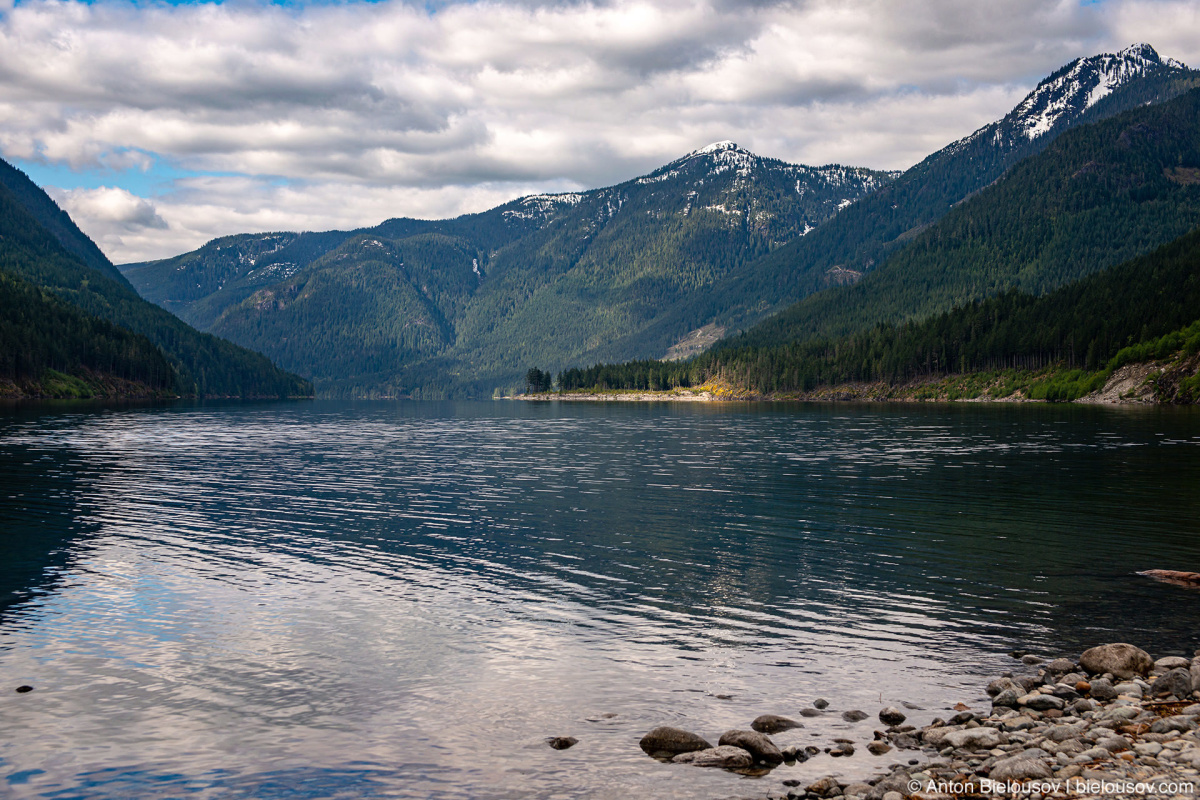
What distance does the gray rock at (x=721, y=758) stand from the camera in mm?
18906

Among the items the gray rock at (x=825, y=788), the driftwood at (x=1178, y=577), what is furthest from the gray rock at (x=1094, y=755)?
the driftwood at (x=1178, y=577)

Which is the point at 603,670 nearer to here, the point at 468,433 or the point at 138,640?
the point at 138,640

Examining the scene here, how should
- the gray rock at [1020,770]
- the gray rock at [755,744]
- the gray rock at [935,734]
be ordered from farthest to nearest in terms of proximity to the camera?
the gray rock at [935,734], the gray rock at [755,744], the gray rock at [1020,770]

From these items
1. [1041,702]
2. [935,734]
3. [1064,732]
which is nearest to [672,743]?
[935,734]

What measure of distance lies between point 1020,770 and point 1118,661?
8.57 m

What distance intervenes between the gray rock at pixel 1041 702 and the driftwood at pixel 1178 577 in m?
16.5

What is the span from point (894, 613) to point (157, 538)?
38.3m

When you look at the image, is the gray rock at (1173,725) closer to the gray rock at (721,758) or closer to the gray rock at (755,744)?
the gray rock at (755,744)

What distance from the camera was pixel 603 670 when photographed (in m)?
24.9

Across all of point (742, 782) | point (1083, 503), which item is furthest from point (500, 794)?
point (1083, 503)

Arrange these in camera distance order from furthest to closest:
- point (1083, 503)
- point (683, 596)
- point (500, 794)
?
point (1083, 503), point (683, 596), point (500, 794)

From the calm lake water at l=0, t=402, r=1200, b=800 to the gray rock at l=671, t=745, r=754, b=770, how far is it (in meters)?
0.39

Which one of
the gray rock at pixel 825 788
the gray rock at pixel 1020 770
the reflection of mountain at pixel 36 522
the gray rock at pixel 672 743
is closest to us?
the gray rock at pixel 1020 770

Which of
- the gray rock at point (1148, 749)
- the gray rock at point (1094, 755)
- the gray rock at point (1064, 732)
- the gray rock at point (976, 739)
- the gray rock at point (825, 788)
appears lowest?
the gray rock at point (825, 788)
